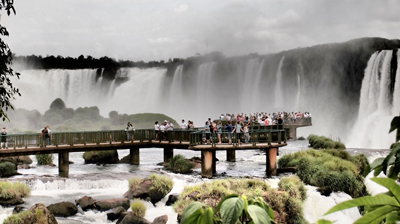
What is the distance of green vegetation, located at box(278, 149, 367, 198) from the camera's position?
19141 mm

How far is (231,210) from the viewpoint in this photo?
190 centimetres

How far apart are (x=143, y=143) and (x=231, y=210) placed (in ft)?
89.4

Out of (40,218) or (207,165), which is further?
(207,165)

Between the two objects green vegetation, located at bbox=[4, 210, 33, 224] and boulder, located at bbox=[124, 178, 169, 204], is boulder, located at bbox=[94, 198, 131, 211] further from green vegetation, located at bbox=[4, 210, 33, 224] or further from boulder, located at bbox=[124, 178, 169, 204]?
green vegetation, located at bbox=[4, 210, 33, 224]

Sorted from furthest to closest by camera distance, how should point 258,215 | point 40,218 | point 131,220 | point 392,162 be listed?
point 131,220
point 40,218
point 392,162
point 258,215

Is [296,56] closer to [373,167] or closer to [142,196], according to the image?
[142,196]

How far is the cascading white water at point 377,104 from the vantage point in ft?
152

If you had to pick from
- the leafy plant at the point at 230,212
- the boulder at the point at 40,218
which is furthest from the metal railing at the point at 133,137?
the leafy plant at the point at 230,212

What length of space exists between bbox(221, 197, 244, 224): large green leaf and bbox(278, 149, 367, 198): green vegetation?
1816cm

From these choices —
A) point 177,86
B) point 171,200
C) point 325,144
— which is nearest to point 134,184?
point 171,200

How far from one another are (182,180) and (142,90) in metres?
50.8

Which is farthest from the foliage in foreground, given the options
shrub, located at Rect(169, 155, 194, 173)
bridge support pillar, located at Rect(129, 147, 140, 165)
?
bridge support pillar, located at Rect(129, 147, 140, 165)

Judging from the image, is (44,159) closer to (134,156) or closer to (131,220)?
(134,156)

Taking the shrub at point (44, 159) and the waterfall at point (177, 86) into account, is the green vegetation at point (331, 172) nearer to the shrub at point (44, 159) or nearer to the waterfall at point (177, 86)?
the shrub at point (44, 159)
